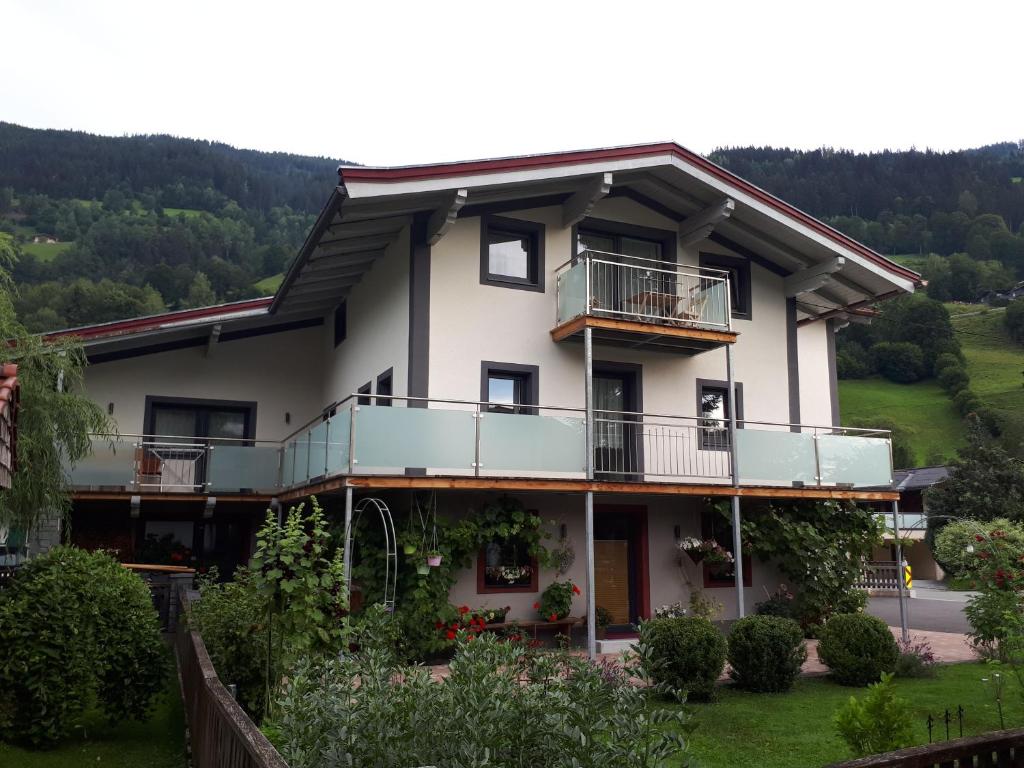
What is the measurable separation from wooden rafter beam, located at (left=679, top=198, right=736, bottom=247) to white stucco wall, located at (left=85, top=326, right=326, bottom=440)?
867 cm

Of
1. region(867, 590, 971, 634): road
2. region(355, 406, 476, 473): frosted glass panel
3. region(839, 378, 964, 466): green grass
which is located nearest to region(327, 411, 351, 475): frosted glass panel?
region(355, 406, 476, 473): frosted glass panel

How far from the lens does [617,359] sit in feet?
53.2

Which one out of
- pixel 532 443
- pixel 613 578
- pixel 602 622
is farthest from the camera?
pixel 613 578

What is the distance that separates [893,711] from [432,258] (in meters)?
10.5

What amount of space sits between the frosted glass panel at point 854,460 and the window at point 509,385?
5344 mm

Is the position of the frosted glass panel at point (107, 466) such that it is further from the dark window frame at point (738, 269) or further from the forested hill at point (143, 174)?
the forested hill at point (143, 174)

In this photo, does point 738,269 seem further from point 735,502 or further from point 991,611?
point 991,611

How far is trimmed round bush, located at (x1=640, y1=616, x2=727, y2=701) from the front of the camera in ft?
36.0

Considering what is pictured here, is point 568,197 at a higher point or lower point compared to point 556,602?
higher

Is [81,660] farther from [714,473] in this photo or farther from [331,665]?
[714,473]

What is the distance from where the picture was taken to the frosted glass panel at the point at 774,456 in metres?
15.5

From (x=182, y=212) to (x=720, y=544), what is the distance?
8308cm

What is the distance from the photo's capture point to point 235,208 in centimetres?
9362

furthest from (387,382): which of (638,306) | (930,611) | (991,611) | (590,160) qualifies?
(930,611)
